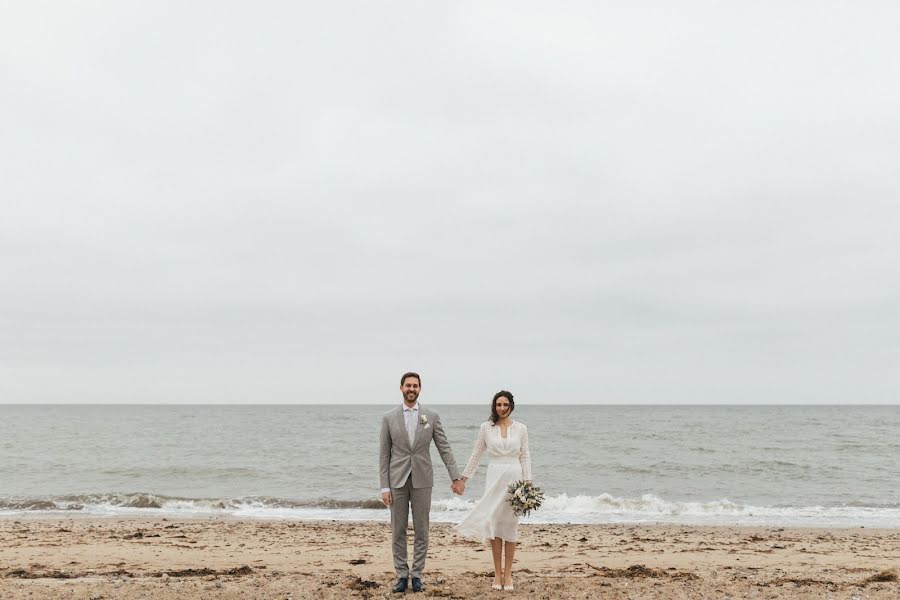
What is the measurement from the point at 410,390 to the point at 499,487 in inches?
50.9

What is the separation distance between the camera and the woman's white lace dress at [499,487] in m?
6.50

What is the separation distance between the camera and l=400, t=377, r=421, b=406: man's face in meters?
6.43

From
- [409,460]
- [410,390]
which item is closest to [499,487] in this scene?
[409,460]

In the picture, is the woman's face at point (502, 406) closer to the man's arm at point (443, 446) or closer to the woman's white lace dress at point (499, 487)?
the woman's white lace dress at point (499, 487)

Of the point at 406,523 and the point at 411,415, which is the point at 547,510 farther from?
the point at 411,415

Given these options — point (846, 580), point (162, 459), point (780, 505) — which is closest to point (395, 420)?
point (846, 580)

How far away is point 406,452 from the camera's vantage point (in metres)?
6.50

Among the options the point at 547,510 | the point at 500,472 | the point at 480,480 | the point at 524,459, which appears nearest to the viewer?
the point at 500,472

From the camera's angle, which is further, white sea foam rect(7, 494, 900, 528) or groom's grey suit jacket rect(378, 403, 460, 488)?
white sea foam rect(7, 494, 900, 528)

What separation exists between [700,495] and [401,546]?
15476mm

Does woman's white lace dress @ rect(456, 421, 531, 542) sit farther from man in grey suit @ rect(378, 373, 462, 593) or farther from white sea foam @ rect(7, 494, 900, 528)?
white sea foam @ rect(7, 494, 900, 528)

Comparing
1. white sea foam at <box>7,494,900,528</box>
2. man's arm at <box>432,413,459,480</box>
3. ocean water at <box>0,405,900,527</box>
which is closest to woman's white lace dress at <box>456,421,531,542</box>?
man's arm at <box>432,413,459,480</box>

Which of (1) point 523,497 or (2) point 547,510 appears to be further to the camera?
(2) point 547,510

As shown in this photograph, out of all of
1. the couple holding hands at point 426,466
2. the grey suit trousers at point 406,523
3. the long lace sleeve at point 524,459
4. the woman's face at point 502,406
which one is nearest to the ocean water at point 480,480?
the grey suit trousers at point 406,523
